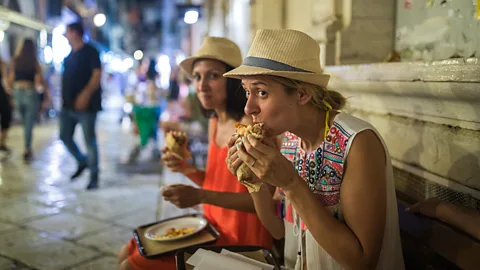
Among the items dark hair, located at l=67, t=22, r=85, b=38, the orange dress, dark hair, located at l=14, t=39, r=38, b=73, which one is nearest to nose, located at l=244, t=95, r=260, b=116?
the orange dress

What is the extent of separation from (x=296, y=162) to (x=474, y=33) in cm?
112

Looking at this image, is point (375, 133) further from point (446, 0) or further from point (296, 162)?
point (446, 0)

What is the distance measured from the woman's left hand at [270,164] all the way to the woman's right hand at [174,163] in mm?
1163

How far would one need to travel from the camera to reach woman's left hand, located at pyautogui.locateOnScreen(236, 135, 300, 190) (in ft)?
4.71

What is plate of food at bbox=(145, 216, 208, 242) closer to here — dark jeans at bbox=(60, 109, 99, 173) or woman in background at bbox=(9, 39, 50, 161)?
dark jeans at bbox=(60, 109, 99, 173)

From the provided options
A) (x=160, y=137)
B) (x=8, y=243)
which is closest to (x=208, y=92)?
(x=8, y=243)

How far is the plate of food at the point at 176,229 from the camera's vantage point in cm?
218

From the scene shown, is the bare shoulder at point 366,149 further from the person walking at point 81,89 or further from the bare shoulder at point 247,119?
the person walking at point 81,89

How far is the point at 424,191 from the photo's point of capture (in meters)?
2.01

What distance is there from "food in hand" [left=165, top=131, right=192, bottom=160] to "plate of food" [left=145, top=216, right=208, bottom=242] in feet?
1.36

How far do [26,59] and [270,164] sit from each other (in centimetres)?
760

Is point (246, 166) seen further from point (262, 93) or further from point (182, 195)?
point (182, 195)

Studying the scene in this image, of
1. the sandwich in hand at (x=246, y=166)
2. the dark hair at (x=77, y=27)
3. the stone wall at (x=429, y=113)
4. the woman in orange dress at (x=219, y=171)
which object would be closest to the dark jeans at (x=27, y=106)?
the dark hair at (x=77, y=27)

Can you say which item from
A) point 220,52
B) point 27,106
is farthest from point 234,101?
point 27,106
